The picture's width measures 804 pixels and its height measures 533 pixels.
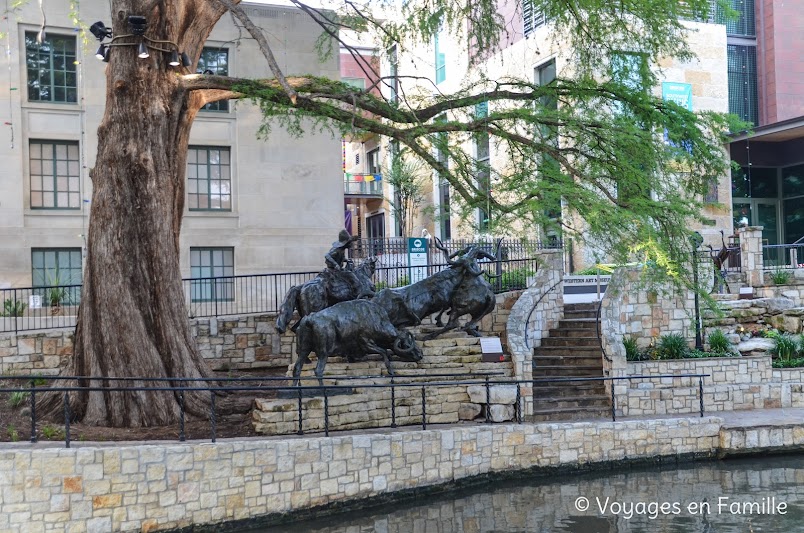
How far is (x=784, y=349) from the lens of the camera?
17594 mm

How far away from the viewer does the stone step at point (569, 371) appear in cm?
1628

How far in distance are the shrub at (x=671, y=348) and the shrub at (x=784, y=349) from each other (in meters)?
2.12

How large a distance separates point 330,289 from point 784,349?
10284 millimetres

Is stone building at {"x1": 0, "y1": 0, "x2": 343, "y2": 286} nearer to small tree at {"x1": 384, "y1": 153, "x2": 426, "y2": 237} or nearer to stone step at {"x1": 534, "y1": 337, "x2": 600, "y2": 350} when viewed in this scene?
small tree at {"x1": 384, "y1": 153, "x2": 426, "y2": 237}

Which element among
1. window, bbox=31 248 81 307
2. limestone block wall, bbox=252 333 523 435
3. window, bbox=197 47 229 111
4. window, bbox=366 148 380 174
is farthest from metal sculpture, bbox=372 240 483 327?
window, bbox=366 148 380 174

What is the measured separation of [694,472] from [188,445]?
848 centimetres

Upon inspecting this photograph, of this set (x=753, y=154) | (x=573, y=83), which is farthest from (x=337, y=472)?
(x=753, y=154)


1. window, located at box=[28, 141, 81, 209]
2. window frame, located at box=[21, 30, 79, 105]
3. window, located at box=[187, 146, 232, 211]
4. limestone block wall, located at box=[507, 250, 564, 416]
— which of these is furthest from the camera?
window, located at box=[187, 146, 232, 211]

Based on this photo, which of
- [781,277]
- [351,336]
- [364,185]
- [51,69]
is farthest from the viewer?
[364,185]

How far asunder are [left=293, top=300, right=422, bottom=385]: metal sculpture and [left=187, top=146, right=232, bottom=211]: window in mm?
11138

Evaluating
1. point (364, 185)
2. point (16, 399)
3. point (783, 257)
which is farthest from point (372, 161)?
point (16, 399)

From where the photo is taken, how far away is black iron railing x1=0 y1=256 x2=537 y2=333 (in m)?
18.6

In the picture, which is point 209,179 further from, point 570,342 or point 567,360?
point 567,360

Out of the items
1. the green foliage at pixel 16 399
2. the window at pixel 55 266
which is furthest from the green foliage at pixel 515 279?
the window at pixel 55 266
